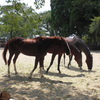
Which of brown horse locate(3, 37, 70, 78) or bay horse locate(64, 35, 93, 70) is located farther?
bay horse locate(64, 35, 93, 70)

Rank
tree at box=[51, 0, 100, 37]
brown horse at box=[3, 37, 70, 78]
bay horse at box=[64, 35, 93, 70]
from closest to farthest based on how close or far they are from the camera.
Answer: brown horse at box=[3, 37, 70, 78] < bay horse at box=[64, 35, 93, 70] < tree at box=[51, 0, 100, 37]

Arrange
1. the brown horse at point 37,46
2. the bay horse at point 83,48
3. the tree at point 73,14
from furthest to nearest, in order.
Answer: the tree at point 73,14 → the bay horse at point 83,48 → the brown horse at point 37,46

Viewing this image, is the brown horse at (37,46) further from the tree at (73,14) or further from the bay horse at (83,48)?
the tree at (73,14)

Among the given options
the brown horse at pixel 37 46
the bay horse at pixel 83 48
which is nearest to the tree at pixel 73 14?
the bay horse at pixel 83 48

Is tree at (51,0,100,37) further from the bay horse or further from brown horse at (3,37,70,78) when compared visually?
brown horse at (3,37,70,78)

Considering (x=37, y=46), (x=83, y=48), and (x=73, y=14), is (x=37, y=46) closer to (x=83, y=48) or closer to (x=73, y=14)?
(x=83, y=48)

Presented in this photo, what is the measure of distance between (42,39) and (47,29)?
1704 inches

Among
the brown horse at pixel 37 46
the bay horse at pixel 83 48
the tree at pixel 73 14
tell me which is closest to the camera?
the brown horse at pixel 37 46

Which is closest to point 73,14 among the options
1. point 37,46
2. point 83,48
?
point 83,48

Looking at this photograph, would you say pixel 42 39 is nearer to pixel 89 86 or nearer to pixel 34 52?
pixel 34 52

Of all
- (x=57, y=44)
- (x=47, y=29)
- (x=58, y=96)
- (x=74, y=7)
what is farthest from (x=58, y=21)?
(x=58, y=96)

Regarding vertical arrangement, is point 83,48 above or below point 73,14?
below

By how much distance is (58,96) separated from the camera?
4113 millimetres

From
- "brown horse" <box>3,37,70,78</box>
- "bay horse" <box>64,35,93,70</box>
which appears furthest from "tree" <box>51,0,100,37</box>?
"brown horse" <box>3,37,70,78</box>
